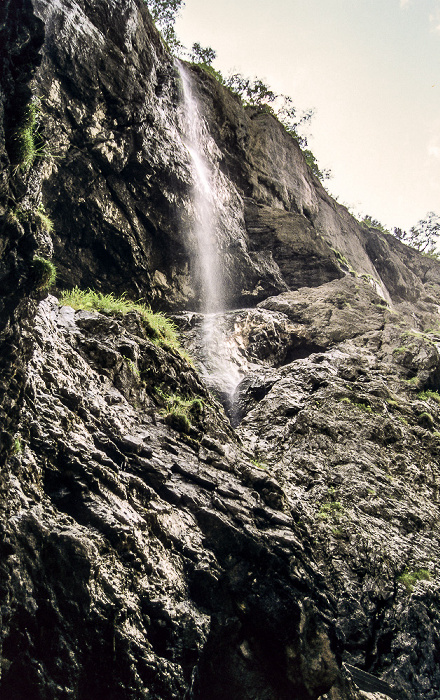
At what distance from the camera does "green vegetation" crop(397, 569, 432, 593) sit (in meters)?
6.63

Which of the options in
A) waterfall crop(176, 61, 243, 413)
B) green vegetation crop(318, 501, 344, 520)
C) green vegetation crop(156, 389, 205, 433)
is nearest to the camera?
green vegetation crop(156, 389, 205, 433)

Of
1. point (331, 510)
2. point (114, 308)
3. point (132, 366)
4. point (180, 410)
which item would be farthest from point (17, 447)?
point (331, 510)

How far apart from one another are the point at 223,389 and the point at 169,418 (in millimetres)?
4749

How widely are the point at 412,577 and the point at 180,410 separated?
13.8 feet

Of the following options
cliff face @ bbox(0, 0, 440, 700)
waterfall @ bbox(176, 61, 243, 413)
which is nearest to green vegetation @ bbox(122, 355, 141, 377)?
cliff face @ bbox(0, 0, 440, 700)

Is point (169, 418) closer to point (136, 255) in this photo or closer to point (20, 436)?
point (20, 436)

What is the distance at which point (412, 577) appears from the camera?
674 centimetres

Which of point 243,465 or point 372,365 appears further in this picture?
point 372,365

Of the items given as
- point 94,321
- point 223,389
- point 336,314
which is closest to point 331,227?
point 336,314

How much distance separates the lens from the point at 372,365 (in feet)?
40.2

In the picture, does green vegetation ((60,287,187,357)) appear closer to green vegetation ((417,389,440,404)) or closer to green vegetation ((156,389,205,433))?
green vegetation ((156,389,205,433))

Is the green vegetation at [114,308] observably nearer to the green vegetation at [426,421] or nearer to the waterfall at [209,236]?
the waterfall at [209,236]

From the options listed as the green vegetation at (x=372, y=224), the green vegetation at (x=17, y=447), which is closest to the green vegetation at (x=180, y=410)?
the green vegetation at (x=17, y=447)

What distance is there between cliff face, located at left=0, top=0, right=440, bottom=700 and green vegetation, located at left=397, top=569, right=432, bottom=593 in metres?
0.02
